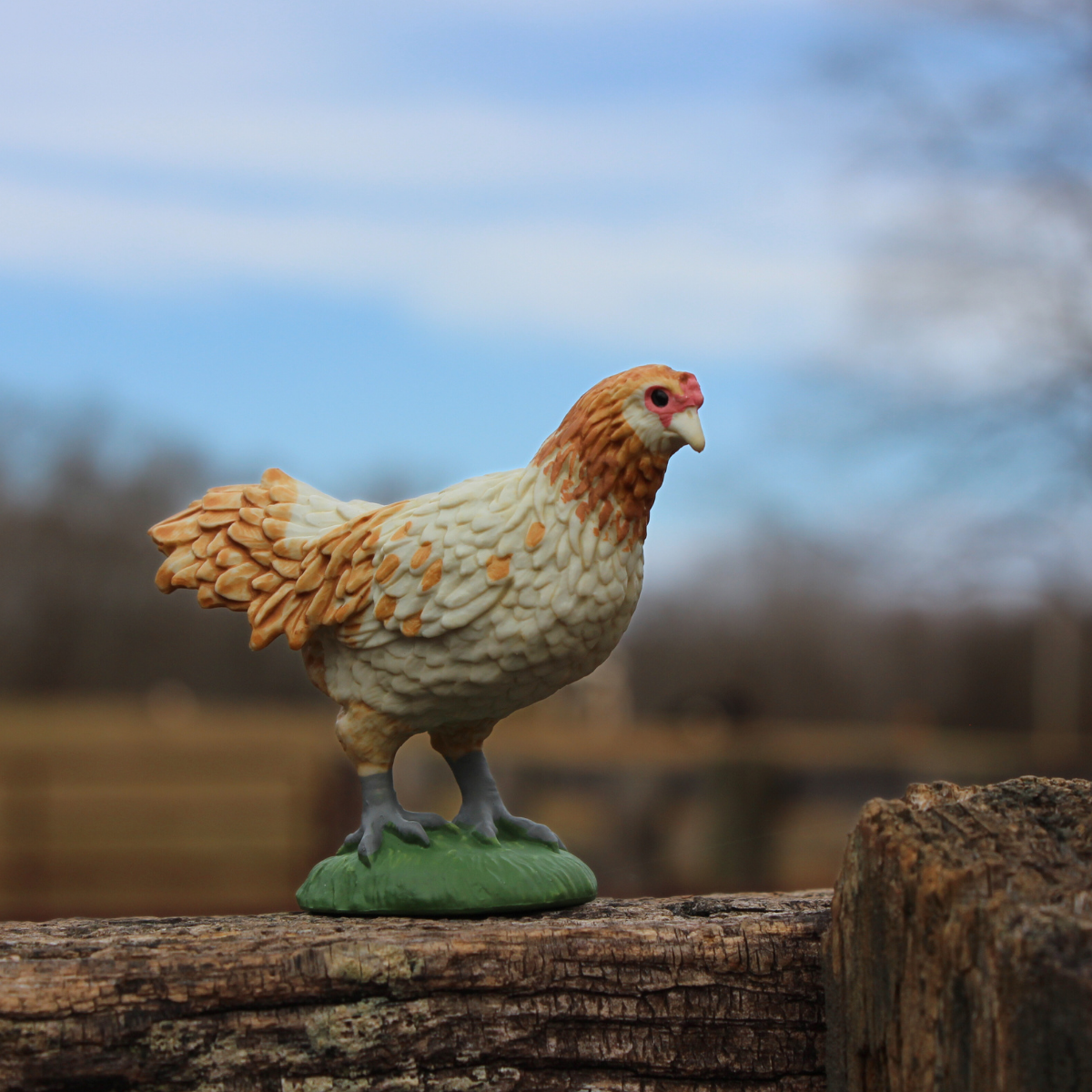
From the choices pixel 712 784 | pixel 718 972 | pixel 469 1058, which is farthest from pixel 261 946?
pixel 712 784

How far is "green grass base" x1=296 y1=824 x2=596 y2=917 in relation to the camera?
2.03 metres

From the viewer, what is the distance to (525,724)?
846 centimetres

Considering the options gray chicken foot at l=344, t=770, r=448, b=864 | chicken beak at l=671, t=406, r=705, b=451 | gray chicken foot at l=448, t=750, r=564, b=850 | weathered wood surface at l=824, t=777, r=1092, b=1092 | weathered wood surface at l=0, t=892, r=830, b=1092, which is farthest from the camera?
gray chicken foot at l=448, t=750, r=564, b=850

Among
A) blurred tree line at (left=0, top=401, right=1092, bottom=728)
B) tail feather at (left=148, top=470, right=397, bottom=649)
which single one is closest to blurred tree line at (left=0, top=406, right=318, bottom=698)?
blurred tree line at (left=0, top=401, right=1092, bottom=728)

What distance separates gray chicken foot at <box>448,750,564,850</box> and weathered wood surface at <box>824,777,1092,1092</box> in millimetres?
675

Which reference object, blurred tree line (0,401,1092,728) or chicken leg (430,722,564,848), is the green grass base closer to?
chicken leg (430,722,564,848)

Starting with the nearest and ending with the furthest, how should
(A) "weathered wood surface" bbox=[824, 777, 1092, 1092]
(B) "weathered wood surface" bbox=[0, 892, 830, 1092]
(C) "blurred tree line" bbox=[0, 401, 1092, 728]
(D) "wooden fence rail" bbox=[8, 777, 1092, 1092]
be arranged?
(A) "weathered wood surface" bbox=[824, 777, 1092, 1092], (D) "wooden fence rail" bbox=[8, 777, 1092, 1092], (B) "weathered wood surface" bbox=[0, 892, 830, 1092], (C) "blurred tree line" bbox=[0, 401, 1092, 728]

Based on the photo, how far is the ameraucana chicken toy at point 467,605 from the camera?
6.65 ft

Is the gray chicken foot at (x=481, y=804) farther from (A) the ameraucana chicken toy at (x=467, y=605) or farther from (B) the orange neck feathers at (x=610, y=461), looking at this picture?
(B) the orange neck feathers at (x=610, y=461)

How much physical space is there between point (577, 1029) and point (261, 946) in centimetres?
47

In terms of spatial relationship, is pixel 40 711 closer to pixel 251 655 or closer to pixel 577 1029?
pixel 251 655

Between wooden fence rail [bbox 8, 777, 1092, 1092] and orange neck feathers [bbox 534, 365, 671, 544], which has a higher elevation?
orange neck feathers [bbox 534, 365, 671, 544]

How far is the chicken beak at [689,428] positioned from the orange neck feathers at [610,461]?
0.07 metres

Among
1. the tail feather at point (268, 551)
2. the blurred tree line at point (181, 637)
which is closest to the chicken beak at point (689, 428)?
the tail feather at point (268, 551)
